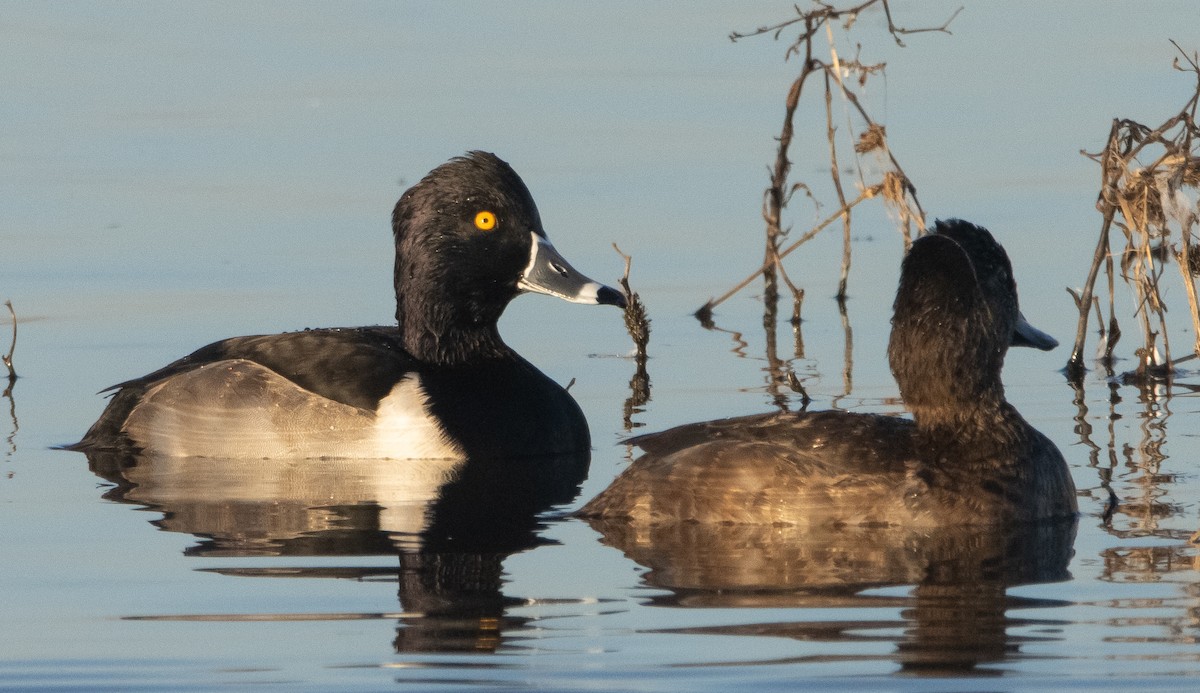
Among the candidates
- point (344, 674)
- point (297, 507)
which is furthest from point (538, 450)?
point (344, 674)

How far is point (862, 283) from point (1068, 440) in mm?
3864

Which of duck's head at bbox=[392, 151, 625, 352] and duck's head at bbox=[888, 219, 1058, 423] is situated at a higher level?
duck's head at bbox=[392, 151, 625, 352]

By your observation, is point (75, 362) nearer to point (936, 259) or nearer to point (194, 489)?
point (194, 489)

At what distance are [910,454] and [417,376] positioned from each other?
297 cm

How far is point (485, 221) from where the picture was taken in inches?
438

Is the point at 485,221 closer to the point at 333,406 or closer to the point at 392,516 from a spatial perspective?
the point at 333,406

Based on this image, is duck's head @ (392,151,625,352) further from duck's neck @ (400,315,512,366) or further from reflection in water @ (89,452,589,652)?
reflection in water @ (89,452,589,652)

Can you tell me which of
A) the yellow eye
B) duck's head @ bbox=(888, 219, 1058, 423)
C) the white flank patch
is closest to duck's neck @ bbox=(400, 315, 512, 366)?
the yellow eye

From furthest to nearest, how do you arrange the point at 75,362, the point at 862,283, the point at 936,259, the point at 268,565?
1. the point at 862,283
2. the point at 75,362
3. the point at 936,259
4. the point at 268,565

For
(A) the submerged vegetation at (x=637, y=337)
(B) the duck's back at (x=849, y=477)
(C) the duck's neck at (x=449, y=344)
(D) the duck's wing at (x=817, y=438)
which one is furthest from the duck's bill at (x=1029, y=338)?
(C) the duck's neck at (x=449, y=344)

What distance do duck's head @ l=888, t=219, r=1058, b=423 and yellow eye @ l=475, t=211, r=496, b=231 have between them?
2930 mm

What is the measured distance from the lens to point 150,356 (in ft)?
40.8

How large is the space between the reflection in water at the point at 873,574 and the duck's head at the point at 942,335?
0.55 metres

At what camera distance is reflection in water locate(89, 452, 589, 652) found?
7438 millimetres
